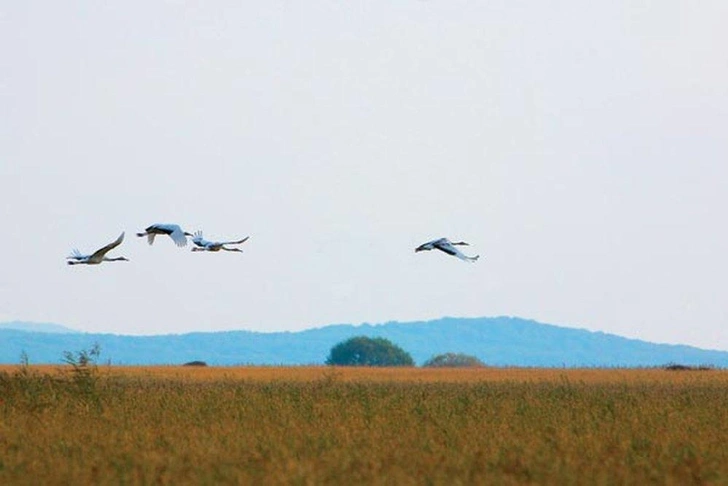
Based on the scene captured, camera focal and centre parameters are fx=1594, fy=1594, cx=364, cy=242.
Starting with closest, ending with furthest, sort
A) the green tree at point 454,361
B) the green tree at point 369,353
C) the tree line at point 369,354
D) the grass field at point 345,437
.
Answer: the grass field at point 345,437, the green tree at point 454,361, the tree line at point 369,354, the green tree at point 369,353

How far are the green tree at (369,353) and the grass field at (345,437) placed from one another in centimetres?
7533

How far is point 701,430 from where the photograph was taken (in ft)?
84.9

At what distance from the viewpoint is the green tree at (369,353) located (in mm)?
113125

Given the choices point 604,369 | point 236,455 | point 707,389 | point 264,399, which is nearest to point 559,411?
point 264,399

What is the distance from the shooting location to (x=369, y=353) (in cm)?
11381

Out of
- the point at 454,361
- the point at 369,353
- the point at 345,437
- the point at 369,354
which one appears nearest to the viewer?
the point at 345,437

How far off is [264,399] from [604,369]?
40.0m

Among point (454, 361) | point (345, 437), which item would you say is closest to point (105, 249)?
point (345, 437)

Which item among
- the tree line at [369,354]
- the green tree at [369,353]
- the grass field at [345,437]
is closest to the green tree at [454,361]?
the tree line at [369,354]

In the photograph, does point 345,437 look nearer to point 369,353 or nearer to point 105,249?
point 105,249

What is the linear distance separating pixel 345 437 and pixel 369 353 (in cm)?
8998

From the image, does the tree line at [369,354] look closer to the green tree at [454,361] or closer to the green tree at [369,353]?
the green tree at [369,353]

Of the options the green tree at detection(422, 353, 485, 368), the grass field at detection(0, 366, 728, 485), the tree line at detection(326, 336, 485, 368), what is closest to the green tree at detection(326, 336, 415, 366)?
the tree line at detection(326, 336, 485, 368)

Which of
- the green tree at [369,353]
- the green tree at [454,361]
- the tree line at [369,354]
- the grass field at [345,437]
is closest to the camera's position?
the grass field at [345,437]
